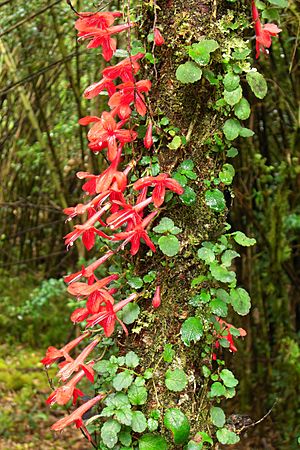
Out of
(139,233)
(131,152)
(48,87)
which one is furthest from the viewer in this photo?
(48,87)

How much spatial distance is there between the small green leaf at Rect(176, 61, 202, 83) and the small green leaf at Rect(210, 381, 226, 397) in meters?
0.63

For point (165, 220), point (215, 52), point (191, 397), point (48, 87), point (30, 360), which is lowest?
point (30, 360)

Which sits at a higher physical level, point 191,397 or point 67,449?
point 191,397

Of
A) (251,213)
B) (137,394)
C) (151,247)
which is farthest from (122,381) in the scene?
(251,213)

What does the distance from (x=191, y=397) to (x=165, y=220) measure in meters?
0.37

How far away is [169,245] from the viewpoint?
4.17 ft

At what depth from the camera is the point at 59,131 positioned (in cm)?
487

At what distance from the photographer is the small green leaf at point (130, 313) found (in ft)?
4.32

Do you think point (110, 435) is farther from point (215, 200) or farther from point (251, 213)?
point (251, 213)

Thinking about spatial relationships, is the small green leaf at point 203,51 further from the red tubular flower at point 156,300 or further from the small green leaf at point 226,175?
the red tubular flower at point 156,300

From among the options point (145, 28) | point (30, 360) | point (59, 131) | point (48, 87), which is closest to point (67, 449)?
point (30, 360)

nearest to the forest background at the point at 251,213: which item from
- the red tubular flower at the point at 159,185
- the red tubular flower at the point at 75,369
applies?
the red tubular flower at the point at 159,185

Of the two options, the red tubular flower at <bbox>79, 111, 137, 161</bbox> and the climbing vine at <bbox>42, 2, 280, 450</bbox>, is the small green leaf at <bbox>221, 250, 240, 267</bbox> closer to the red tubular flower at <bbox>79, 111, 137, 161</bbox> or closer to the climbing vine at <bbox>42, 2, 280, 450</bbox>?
the climbing vine at <bbox>42, 2, 280, 450</bbox>

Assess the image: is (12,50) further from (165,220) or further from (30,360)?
(165,220)
